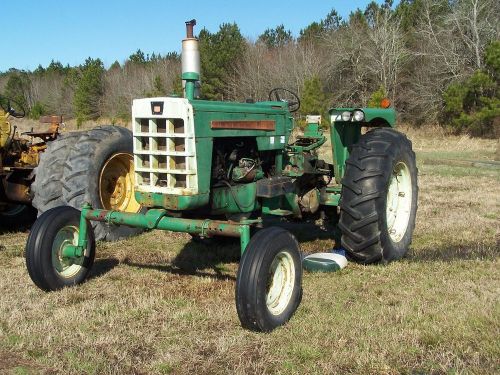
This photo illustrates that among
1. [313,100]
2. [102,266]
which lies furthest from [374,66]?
[102,266]

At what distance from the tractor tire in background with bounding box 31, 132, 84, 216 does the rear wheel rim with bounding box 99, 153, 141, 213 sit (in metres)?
0.48

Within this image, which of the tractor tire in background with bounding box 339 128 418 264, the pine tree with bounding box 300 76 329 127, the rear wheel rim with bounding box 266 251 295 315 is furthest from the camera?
the pine tree with bounding box 300 76 329 127

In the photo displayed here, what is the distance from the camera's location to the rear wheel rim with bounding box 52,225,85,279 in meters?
4.55

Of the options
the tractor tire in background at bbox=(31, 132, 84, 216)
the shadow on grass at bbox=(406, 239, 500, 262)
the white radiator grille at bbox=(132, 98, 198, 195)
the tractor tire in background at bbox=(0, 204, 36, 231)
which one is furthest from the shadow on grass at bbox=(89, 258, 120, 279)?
the shadow on grass at bbox=(406, 239, 500, 262)

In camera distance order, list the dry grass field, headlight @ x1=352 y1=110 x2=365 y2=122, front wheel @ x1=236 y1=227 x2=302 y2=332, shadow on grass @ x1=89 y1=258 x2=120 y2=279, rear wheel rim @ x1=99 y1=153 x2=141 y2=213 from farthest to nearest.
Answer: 1. rear wheel rim @ x1=99 y1=153 x2=141 y2=213
2. headlight @ x1=352 y1=110 x2=365 y2=122
3. shadow on grass @ x1=89 y1=258 x2=120 y2=279
4. front wheel @ x1=236 y1=227 x2=302 y2=332
5. the dry grass field

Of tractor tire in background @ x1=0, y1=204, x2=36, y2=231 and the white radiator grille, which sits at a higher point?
the white radiator grille

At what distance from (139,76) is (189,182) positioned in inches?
2485

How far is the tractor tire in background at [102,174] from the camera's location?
5.93m

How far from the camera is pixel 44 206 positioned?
19.8 ft

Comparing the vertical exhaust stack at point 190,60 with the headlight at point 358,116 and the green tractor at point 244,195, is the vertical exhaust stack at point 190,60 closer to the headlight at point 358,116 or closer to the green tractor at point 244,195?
the green tractor at point 244,195

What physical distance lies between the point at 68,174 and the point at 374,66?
128 feet

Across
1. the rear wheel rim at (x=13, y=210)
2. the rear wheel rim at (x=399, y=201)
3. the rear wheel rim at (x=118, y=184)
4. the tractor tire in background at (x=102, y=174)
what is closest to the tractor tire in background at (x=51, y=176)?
the tractor tire in background at (x=102, y=174)

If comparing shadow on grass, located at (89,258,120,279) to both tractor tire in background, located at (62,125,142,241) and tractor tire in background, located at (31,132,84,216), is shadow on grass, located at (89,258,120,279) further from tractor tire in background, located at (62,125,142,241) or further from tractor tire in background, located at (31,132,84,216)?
tractor tire in background, located at (31,132,84,216)

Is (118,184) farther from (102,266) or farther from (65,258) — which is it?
(65,258)
